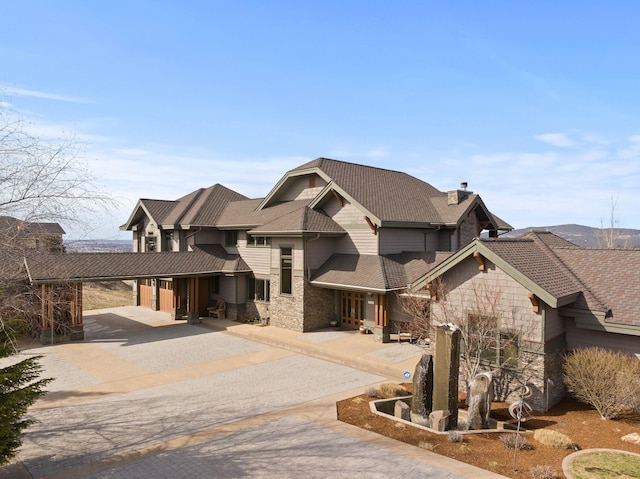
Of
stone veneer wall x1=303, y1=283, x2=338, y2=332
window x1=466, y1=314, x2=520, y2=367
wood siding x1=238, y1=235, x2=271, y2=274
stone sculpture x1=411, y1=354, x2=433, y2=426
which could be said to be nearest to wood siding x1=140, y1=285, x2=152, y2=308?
wood siding x1=238, y1=235, x2=271, y2=274

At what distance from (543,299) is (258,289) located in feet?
59.9

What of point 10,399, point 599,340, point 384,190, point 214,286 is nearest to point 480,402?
point 599,340

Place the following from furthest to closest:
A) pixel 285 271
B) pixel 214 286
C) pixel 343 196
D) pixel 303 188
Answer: pixel 214 286, pixel 303 188, pixel 285 271, pixel 343 196

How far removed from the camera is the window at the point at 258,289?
26469 mm

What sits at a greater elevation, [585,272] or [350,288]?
[585,272]

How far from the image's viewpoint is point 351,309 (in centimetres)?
2416

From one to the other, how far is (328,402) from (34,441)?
798cm

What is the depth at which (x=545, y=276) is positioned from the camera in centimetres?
1330

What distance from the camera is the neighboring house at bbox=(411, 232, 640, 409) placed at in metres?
12.6

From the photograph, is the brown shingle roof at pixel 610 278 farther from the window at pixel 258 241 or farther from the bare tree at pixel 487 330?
the window at pixel 258 241

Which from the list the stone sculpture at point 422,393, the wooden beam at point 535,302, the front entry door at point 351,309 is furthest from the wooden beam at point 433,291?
the front entry door at point 351,309

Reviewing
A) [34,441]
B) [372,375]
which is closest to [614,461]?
[372,375]

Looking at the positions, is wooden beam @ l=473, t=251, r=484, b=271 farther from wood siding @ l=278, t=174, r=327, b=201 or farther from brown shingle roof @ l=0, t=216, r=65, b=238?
wood siding @ l=278, t=174, r=327, b=201

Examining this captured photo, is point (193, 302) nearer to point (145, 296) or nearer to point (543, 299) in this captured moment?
point (145, 296)
